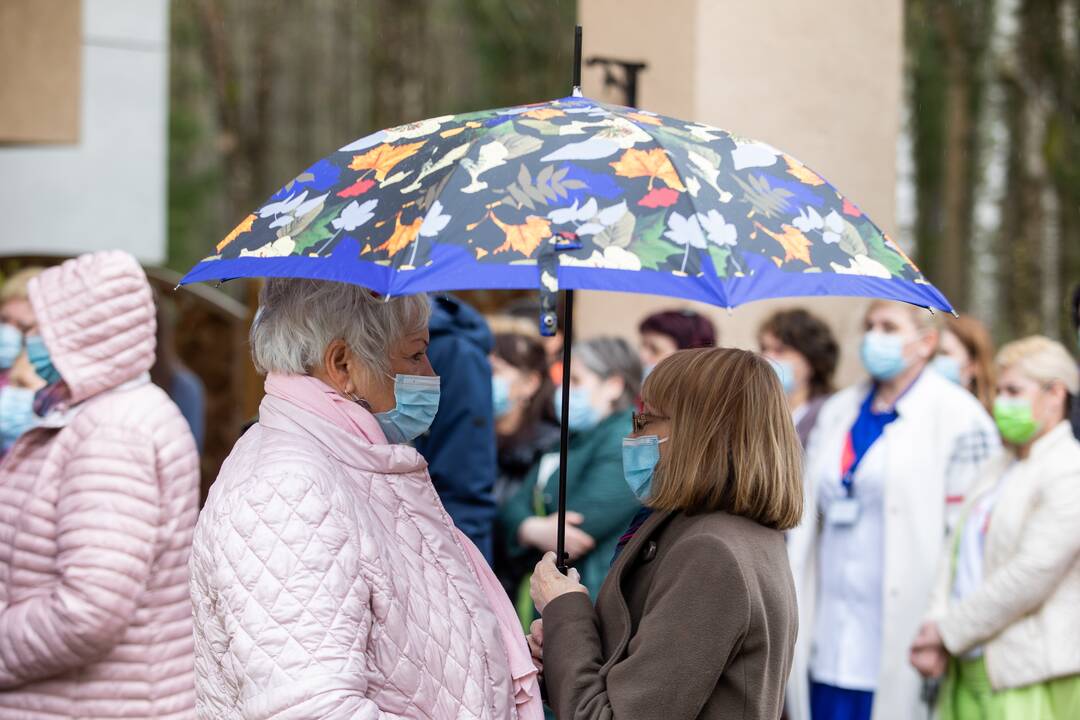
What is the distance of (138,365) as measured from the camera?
363cm

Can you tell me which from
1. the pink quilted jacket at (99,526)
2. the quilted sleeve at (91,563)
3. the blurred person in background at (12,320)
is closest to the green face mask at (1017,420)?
the pink quilted jacket at (99,526)

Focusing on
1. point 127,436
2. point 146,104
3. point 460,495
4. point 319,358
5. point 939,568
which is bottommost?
A: point 939,568

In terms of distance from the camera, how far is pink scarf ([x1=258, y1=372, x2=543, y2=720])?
2.65 meters

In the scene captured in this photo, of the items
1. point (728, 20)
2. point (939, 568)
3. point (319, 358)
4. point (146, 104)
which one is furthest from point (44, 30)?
point (319, 358)

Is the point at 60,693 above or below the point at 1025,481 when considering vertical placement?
below

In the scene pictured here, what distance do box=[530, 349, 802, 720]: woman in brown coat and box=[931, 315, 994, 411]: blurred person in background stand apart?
4.16 metres

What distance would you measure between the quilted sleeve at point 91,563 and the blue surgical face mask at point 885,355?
324 cm

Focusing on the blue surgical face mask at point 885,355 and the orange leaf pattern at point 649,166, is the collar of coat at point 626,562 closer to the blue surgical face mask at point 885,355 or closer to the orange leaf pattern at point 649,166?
the orange leaf pattern at point 649,166

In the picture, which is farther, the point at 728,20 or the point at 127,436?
the point at 728,20

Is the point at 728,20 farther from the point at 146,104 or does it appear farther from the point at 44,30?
the point at 146,104

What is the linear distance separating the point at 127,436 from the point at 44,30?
5.91 m

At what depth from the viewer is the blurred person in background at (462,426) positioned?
14.9 feet

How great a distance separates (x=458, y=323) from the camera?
4629 millimetres

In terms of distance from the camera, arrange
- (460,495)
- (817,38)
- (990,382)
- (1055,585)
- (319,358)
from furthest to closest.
→ (817,38) → (990,382) → (1055,585) → (460,495) → (319,358)
